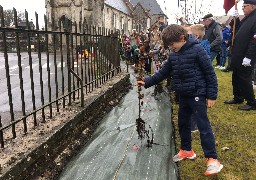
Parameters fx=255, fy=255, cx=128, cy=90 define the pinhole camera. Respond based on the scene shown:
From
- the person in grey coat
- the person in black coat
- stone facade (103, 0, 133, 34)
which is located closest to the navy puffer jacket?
the person in black coat

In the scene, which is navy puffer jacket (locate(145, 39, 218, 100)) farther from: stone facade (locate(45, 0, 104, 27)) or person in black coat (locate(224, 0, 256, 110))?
stone facade (locate(45, 0, 104, 27))

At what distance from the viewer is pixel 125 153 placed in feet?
11.3

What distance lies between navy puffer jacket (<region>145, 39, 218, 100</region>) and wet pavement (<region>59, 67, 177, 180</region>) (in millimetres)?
960

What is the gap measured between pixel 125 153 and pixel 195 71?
143 cm

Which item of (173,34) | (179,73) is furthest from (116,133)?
(173,34)

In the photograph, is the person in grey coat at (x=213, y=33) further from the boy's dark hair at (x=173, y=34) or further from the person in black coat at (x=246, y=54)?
the boy's dark hair at (x=173, y=34)

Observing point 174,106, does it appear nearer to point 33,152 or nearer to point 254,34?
point 254,34

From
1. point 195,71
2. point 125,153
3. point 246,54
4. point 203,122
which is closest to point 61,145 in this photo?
point 125,153

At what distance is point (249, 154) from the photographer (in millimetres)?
3562

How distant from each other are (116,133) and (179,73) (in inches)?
61.0

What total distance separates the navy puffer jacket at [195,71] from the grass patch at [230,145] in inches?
36.5

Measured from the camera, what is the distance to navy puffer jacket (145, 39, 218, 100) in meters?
2.99

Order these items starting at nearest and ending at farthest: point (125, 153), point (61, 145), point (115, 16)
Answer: point (61, 145) < point (125, 153) < point (115, 16)

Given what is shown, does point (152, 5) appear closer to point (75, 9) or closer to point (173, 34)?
point (75, 9)
